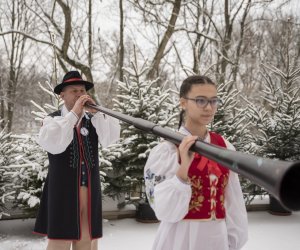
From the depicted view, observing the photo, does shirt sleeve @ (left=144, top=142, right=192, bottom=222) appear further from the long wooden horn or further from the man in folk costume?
the man in folk costume

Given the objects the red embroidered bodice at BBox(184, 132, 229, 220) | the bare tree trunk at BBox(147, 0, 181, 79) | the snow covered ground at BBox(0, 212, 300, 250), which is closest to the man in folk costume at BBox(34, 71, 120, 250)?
the red embroidered bodice at BBox(184, 132, 229, 220)

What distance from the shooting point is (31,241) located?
4.61 meters

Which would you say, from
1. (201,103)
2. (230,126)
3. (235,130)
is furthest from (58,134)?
(235,130)

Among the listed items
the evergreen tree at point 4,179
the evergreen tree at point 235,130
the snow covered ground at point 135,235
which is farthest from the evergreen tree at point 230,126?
the evergreen tree at point 4,179

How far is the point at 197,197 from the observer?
173cm

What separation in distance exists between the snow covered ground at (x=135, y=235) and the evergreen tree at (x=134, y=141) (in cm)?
61

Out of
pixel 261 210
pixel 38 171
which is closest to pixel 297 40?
pixel 261 210

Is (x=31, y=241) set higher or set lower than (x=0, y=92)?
A: lower

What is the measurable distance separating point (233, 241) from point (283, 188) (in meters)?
1.13

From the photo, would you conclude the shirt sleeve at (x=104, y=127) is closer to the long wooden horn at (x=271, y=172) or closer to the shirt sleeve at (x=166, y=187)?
the shirt sleeve at (x=166, y=187)

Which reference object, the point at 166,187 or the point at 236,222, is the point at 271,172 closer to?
the point at 166,187

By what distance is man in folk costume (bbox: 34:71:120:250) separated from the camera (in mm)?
2797

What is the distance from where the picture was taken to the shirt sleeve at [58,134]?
260 centimetres

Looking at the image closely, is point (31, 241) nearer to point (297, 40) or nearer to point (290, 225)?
point (290, 225)
